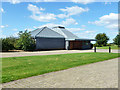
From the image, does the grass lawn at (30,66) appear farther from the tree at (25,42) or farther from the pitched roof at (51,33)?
the pitched roof at (51,33)

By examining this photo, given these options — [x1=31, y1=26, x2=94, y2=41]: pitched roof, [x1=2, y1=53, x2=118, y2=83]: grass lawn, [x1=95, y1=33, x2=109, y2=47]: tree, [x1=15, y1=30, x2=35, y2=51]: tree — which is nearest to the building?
[x1=31, y1=26, x2=94, y2=41]: pitched roof

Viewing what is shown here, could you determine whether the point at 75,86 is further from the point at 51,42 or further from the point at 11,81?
the point at 51,42

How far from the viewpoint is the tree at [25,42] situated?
26.1 meters

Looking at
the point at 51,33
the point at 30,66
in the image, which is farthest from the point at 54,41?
the point at 30,66

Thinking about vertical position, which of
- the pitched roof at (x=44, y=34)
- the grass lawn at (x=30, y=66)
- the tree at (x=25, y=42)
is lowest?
the grass lawn at (x=30, y=66)

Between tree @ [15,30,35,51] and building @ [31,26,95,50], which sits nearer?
tree @ [15,30,35,51]

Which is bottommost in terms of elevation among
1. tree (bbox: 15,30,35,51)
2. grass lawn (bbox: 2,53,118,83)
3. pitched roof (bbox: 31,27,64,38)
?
grass lawn (bbox: 2,53,118,83)

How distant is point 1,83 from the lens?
527 centimetres

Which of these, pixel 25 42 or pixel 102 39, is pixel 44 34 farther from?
pixel 102 39

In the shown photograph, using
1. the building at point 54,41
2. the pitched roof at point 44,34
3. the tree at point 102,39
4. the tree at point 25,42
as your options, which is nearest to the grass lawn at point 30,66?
the tree at point 25,42

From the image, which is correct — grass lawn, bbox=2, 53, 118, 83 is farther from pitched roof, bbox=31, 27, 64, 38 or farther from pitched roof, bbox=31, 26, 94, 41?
pitched roof, bbox=31, 27, 64, 38

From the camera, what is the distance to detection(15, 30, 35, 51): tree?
26.1 meters

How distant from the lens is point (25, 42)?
26.0m

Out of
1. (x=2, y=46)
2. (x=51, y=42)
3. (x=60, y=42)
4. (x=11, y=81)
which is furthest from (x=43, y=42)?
(x=11, y=81)
